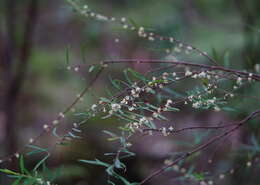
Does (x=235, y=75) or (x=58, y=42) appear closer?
(x=235, y=75)

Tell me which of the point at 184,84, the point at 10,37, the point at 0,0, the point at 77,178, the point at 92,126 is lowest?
the point at 77,178

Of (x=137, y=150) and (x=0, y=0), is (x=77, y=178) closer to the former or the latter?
(x=137, y=150)

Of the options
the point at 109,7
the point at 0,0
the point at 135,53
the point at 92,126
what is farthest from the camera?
the point at 135,53

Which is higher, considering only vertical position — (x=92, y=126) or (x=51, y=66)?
(x=51, y=66)

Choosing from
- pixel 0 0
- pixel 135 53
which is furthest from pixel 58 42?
pixel 0 0

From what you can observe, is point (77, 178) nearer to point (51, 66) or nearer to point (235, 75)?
point (51, 66)

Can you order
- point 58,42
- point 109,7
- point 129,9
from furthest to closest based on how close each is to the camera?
point 58,42 < point 109,7 < point 129,9

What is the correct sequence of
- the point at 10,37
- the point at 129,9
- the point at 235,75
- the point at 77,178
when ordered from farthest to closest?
1. the point at 129,9
2. the point at 77,178
3. the point at 10,37
4. the point at 235,75

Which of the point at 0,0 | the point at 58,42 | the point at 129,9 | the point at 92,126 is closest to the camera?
the point at 0,0

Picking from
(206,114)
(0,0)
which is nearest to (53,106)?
(0,0)
